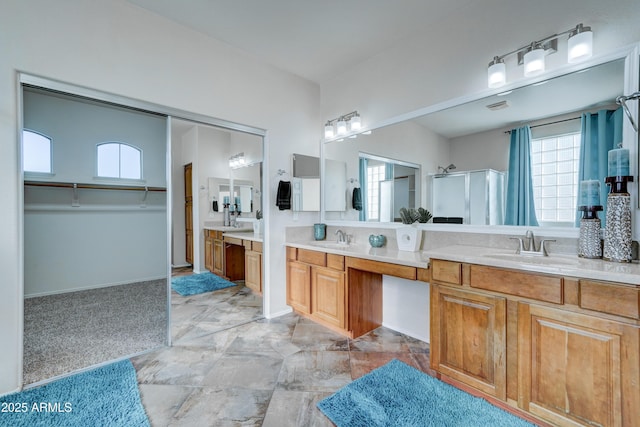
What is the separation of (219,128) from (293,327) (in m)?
2.20

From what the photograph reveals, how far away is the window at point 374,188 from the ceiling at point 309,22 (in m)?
1.21

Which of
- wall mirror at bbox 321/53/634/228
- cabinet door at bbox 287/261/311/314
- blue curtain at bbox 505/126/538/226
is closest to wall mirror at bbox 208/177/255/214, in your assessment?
cabinet door at bbox 287/261/311/314

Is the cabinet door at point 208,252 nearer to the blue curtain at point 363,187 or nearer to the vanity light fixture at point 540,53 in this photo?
the blue curtain at point 363,187

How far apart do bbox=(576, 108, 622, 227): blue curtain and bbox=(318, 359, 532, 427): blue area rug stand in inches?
52.0

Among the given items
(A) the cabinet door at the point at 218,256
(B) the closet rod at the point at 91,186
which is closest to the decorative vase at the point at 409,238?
(A) the cabinet door at the point at 218,256

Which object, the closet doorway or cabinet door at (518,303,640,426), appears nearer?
cabinet door at (518,303,640,426)

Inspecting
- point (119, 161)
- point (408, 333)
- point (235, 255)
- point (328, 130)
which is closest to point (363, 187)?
point (328, 130)

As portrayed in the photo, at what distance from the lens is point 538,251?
182cm

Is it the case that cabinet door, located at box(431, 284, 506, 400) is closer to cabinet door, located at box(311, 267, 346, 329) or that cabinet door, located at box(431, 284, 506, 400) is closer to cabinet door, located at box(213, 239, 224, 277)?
cabinet door, located at box(311, 267, 346, 329)

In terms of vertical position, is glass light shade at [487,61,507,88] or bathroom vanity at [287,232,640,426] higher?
glass light shade at [487,61,507,88]

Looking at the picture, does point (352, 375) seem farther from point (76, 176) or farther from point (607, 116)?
point (76, 176)

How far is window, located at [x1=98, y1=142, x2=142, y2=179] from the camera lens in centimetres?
391

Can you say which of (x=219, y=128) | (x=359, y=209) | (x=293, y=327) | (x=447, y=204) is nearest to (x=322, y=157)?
(x=359, y=209)

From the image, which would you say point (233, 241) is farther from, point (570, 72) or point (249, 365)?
point (570, 72)
